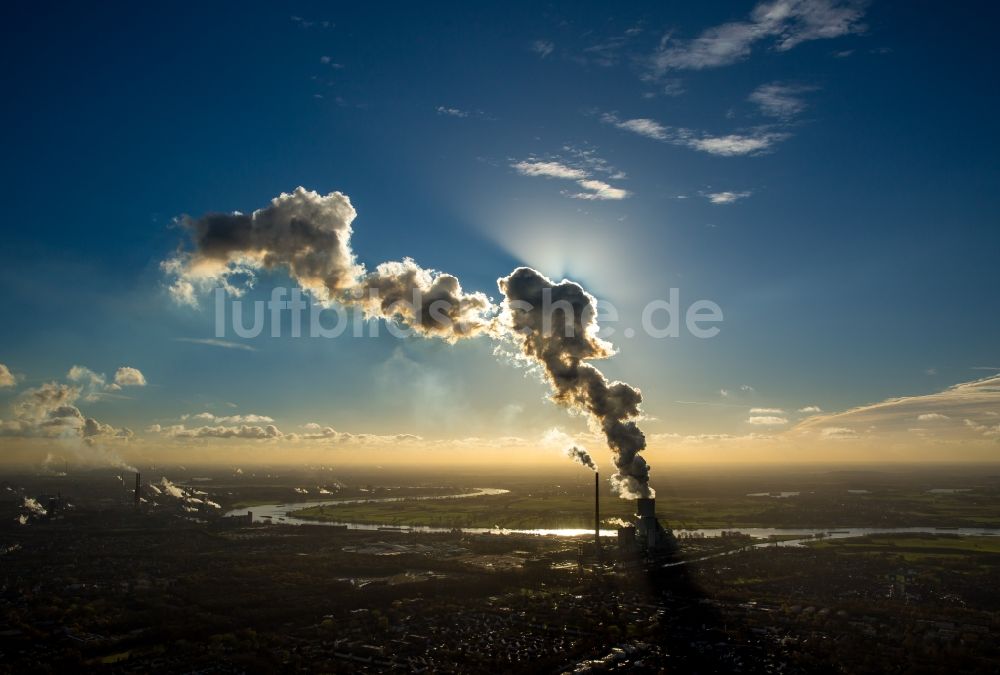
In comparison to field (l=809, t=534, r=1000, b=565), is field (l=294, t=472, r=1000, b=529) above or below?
below

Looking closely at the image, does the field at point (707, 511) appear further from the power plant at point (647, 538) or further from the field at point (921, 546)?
the power plant at point (647, 538)

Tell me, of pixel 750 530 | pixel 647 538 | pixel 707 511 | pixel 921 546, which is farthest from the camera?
pixel 707 511

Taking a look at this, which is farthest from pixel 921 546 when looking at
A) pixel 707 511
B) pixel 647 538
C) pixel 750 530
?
pixel 707 511

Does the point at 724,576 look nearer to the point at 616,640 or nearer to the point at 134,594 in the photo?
the point at 616,640

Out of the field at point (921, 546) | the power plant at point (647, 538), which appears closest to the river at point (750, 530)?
the field at point (921, 546)

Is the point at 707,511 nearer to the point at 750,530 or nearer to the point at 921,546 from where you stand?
the point at 750,530

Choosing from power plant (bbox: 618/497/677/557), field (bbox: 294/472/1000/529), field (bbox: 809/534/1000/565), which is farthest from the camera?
field (bbox: 294/472/1000/529)

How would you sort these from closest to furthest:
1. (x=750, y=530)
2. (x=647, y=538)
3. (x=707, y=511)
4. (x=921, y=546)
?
1. (x=647, y=538)
2. (x=921, y=546)
3. (x=750, y=530)
4. (x=707, y=511)

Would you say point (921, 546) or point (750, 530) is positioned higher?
point (921, 546)

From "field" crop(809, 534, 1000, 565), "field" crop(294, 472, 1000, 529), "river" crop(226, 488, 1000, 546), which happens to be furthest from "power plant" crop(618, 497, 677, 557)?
"field" crop(294, 472, 1000, 529)

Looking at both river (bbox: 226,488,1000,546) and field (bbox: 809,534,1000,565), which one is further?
river (bbox: 226,488,1000,546)

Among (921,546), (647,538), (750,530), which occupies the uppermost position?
(647,538)

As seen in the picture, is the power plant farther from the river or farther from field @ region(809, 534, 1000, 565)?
field @ region(809, 534, 1000, 565)
